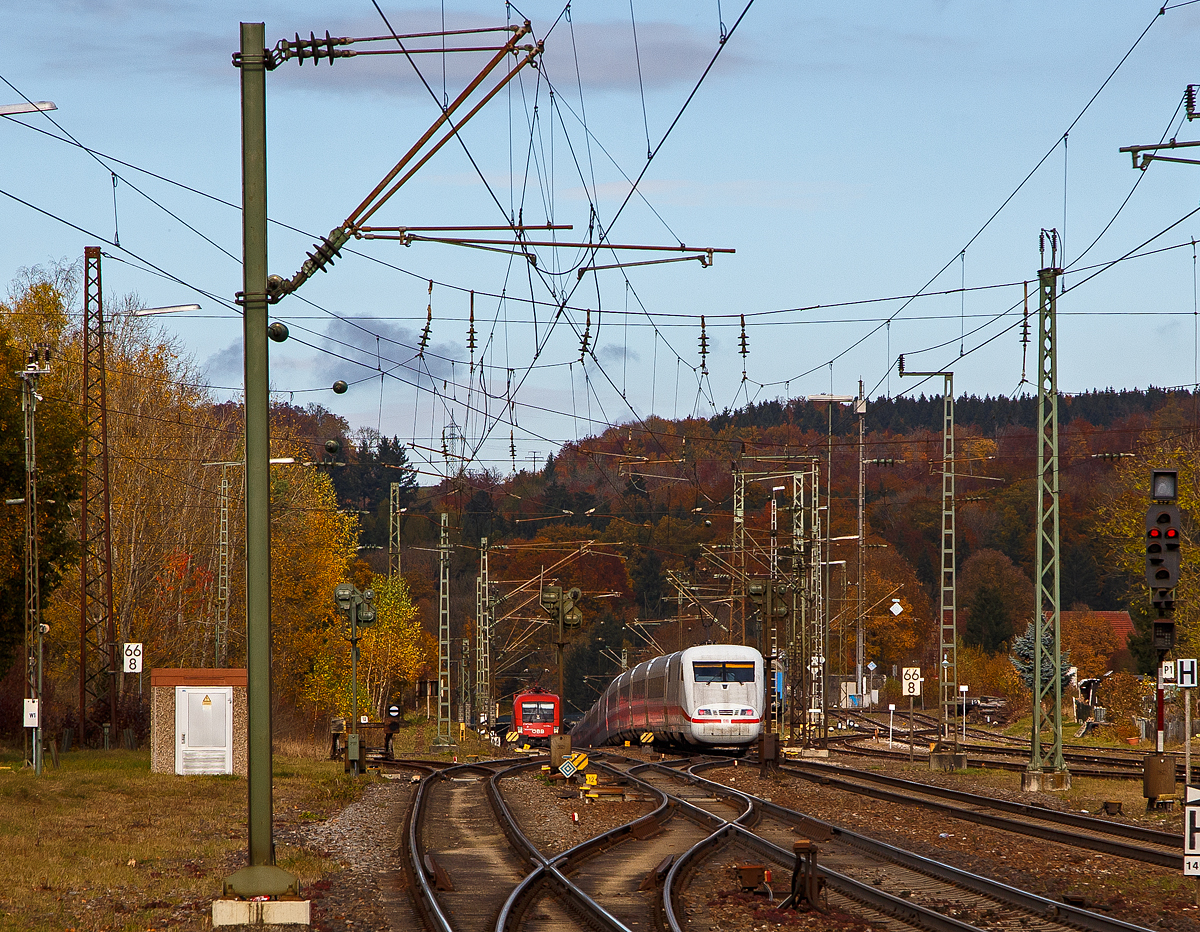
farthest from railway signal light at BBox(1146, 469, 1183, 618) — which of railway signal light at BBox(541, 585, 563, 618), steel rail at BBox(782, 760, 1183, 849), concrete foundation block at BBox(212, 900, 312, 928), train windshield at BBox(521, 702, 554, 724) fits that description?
train windshield at BBox(521, 702, 554, 724)

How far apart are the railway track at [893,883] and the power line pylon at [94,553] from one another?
21.6 meters

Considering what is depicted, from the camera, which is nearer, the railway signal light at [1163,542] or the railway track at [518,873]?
the railway track at [518,873]

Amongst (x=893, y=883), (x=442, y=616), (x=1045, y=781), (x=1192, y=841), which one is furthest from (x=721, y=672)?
(x=1192, y=841)

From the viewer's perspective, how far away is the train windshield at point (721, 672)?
41344 mm

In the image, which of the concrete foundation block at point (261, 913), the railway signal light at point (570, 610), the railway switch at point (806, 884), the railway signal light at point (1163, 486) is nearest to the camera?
the concrete foundation block at point (261, 913)

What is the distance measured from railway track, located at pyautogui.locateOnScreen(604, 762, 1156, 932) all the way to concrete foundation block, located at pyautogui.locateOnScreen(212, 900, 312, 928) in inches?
127

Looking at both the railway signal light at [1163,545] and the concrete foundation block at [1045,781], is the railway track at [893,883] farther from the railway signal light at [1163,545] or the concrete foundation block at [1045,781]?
the concrete foundation block at [1045,781]

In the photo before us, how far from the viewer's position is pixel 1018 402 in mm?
147125

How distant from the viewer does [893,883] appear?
1462 centimetres

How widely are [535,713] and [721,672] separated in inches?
1027

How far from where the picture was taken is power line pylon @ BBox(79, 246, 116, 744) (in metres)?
37.0

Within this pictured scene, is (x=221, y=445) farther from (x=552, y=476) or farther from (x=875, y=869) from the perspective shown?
(x=875, y=869)

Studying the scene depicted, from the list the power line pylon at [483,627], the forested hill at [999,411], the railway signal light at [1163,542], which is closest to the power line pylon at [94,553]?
the power line pylon at [483,627]

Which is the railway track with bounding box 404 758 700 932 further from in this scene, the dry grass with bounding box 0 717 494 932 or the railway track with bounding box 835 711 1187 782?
the railway track with bounding box 835 711 1187 782
